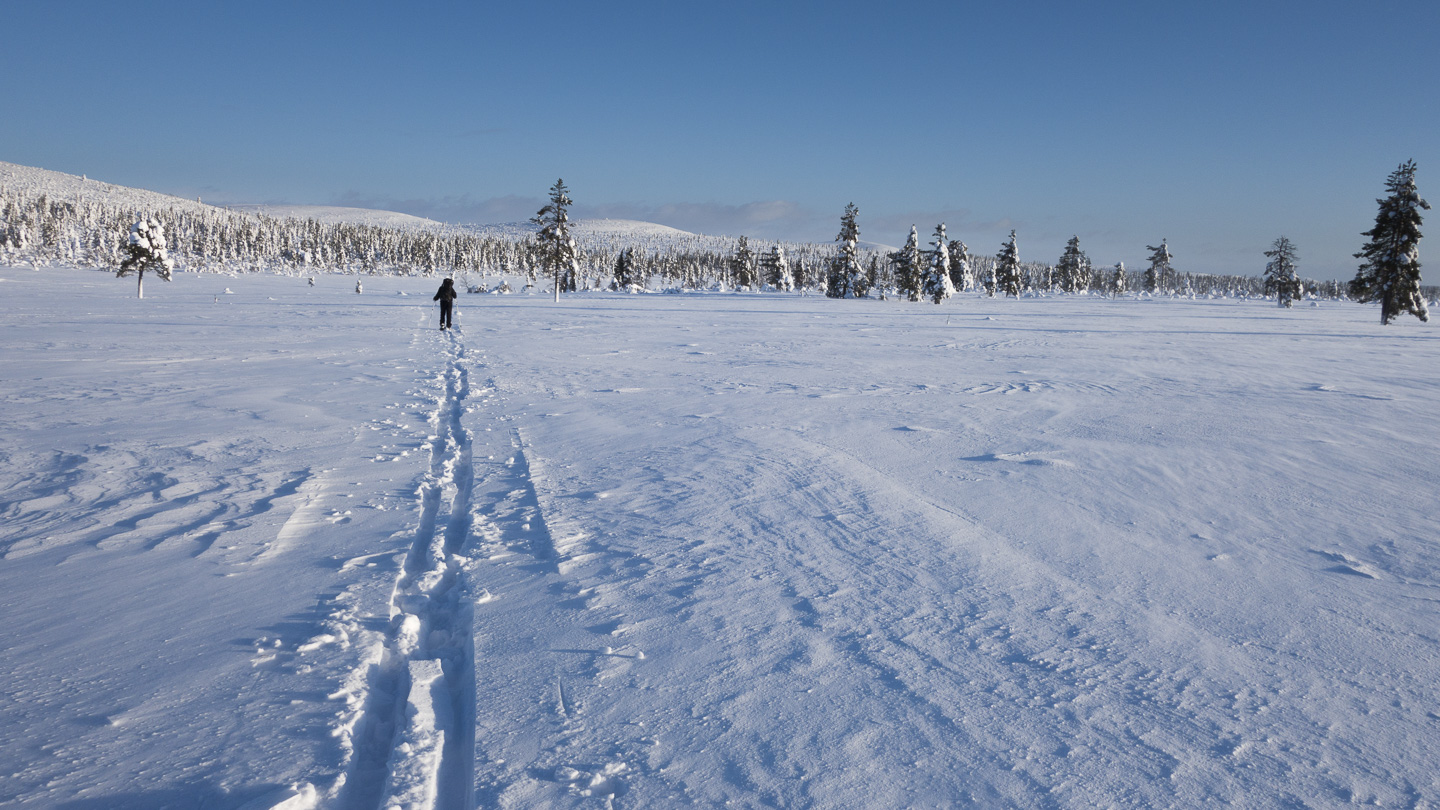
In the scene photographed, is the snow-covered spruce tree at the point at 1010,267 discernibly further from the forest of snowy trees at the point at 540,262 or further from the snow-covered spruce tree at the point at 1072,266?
the snow-covered spruce tree at the point at 1072,266

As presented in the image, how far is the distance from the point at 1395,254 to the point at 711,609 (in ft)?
155

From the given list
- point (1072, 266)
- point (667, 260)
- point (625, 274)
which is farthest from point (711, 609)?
point (667, 260)

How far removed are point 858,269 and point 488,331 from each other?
4227cm

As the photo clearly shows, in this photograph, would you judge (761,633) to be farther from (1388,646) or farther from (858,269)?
(858,269)

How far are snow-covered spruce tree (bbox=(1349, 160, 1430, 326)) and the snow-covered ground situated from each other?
121 feet

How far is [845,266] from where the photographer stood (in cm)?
5806

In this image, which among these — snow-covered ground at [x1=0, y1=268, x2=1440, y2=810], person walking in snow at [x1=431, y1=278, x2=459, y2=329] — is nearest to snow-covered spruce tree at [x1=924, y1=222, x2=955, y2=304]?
person walking in snow at [x1=431, y1=278, x2=459, y2=329]

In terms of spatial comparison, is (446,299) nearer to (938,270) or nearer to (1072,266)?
(938,270)

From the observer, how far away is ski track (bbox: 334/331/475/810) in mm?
2244

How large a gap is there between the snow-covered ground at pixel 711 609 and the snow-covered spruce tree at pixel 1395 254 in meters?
36.7

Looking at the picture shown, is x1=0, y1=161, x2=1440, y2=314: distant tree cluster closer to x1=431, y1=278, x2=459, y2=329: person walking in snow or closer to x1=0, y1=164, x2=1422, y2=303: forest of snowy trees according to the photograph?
x1=0, y1=164, x2=1422, y2=303: forest of snowy trees

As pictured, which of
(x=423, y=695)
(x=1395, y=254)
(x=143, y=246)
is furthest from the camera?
(x=143, y=246)

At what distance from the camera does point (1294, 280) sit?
59344 mm

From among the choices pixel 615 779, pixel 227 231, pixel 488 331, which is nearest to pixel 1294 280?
pixel 488 331
